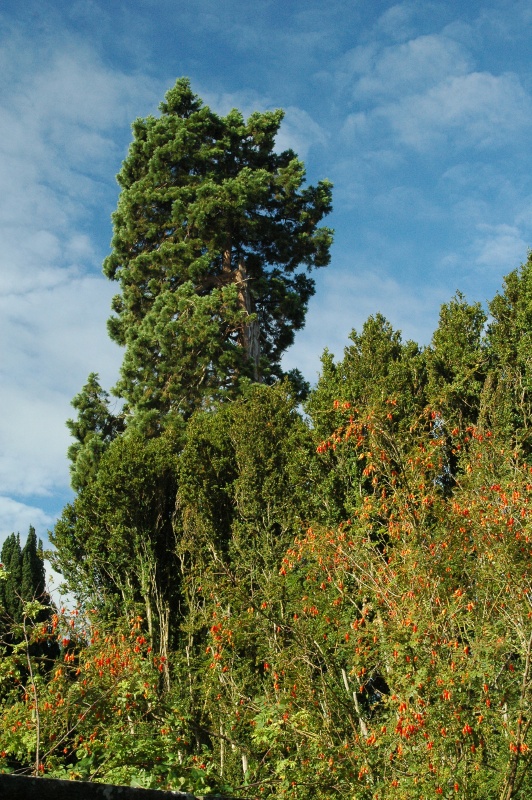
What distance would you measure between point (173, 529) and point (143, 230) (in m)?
9.90

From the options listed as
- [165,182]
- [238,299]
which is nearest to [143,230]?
[165,182]

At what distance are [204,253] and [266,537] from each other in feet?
34.0

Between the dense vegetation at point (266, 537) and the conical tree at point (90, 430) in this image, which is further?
the conical tree at point (90, 430)

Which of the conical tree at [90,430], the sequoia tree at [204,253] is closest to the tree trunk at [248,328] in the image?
the sequoia tree at [204,253]

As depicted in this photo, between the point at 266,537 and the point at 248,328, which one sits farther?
the point at 248,328

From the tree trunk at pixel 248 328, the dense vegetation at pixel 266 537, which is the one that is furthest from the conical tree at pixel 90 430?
the tree trunk at pixel 248 328

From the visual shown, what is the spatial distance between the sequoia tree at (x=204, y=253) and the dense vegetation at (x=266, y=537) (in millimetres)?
71

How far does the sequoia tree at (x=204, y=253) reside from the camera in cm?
1842

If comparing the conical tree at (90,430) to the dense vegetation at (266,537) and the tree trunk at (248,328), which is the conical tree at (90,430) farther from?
the tree trunk at (248,328)

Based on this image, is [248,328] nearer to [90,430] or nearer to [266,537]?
[90,430]

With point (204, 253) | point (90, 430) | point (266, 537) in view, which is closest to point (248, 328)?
point (204, 253)

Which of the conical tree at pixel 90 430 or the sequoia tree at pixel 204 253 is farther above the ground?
the sequoia tree at pixel 204 253

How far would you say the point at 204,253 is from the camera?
20.2m

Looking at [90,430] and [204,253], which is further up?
[204,253]
